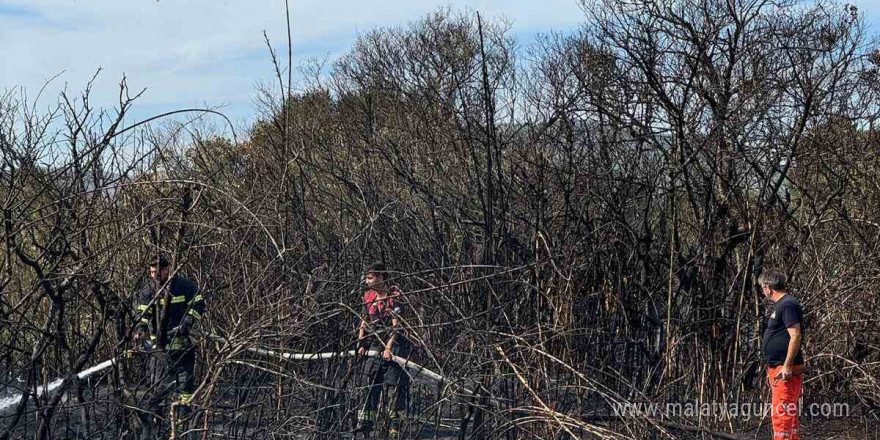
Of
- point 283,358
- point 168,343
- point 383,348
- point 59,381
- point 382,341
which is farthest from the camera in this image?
point 383,348

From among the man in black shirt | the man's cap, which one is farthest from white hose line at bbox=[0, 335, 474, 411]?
the man in black shirt

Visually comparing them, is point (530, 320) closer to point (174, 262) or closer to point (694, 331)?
point (694, 331)

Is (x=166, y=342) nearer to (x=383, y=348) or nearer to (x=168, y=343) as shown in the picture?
(x=168, y=343)

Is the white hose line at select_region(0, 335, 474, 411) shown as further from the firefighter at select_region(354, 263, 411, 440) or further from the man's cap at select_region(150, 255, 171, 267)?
the man's cap at select_region(150, 255, 171, 267)

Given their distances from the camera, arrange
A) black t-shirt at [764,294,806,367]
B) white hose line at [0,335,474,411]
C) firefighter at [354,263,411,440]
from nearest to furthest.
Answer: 1. white hose line at [0,335,474,411]
2. firefighter at [354,263,411,440]
3. black t-shirt at [764,294,806,367]

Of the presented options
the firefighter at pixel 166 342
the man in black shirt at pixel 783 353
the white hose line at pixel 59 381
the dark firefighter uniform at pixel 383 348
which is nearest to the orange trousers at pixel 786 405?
the man in black shirt at pixel 783 353

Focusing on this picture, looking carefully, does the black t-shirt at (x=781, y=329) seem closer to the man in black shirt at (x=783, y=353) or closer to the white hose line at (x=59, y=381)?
the man in black shirt at (x=783, y=353)

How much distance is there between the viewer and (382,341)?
617 centimetres

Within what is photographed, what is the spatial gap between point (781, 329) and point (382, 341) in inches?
118

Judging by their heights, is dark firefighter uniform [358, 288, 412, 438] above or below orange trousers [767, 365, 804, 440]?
above

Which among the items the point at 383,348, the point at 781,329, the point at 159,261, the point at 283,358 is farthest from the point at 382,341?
the point at 781,329

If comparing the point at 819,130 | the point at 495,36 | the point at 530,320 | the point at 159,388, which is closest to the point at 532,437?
the point at 530,320

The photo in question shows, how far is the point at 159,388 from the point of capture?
Answer: 17.7 ft

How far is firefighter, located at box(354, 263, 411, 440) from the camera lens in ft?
19.7
